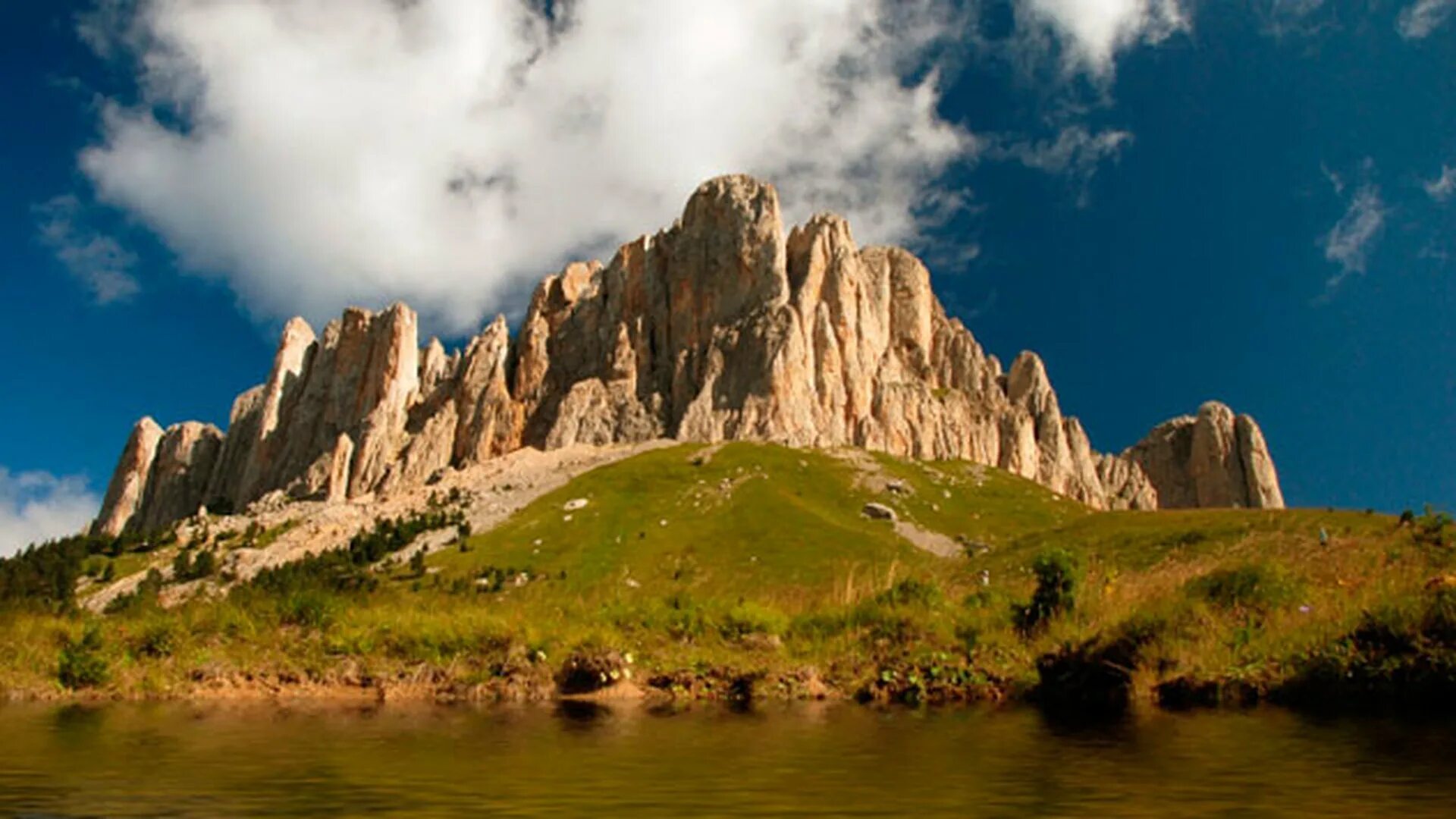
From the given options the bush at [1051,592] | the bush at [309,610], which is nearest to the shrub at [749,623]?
the bush at [1051,592]

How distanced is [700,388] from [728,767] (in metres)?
139

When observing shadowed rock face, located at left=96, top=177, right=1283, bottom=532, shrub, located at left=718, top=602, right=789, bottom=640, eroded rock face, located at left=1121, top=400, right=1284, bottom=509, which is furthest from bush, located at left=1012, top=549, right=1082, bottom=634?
eroded rock face, located at left=1121, top=400, right=1284, bottom=509

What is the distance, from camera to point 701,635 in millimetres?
15430

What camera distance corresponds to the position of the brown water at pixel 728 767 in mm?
5336

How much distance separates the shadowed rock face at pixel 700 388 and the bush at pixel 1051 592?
381 feet

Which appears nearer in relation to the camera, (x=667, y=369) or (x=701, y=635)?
(x=701, y=635)

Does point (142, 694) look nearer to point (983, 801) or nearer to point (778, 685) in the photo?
point (778, 685)

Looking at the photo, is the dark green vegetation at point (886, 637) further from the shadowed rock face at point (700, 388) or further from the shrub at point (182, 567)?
the shadowed rock face at point (700, 388)

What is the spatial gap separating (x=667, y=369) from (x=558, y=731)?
5712 inches

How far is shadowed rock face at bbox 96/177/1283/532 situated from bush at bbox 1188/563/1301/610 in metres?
118

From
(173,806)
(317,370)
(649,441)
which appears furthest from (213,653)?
(317,370)

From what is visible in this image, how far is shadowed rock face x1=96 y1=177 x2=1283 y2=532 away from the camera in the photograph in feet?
478

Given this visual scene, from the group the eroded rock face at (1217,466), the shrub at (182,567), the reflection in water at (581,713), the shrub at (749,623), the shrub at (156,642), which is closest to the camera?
the reflection in water at (581,713)

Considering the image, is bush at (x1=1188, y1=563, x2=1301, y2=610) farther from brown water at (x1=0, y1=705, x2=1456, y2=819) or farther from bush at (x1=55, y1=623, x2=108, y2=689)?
bush at (x1=55, y1=623, x2=108, y2=689)
